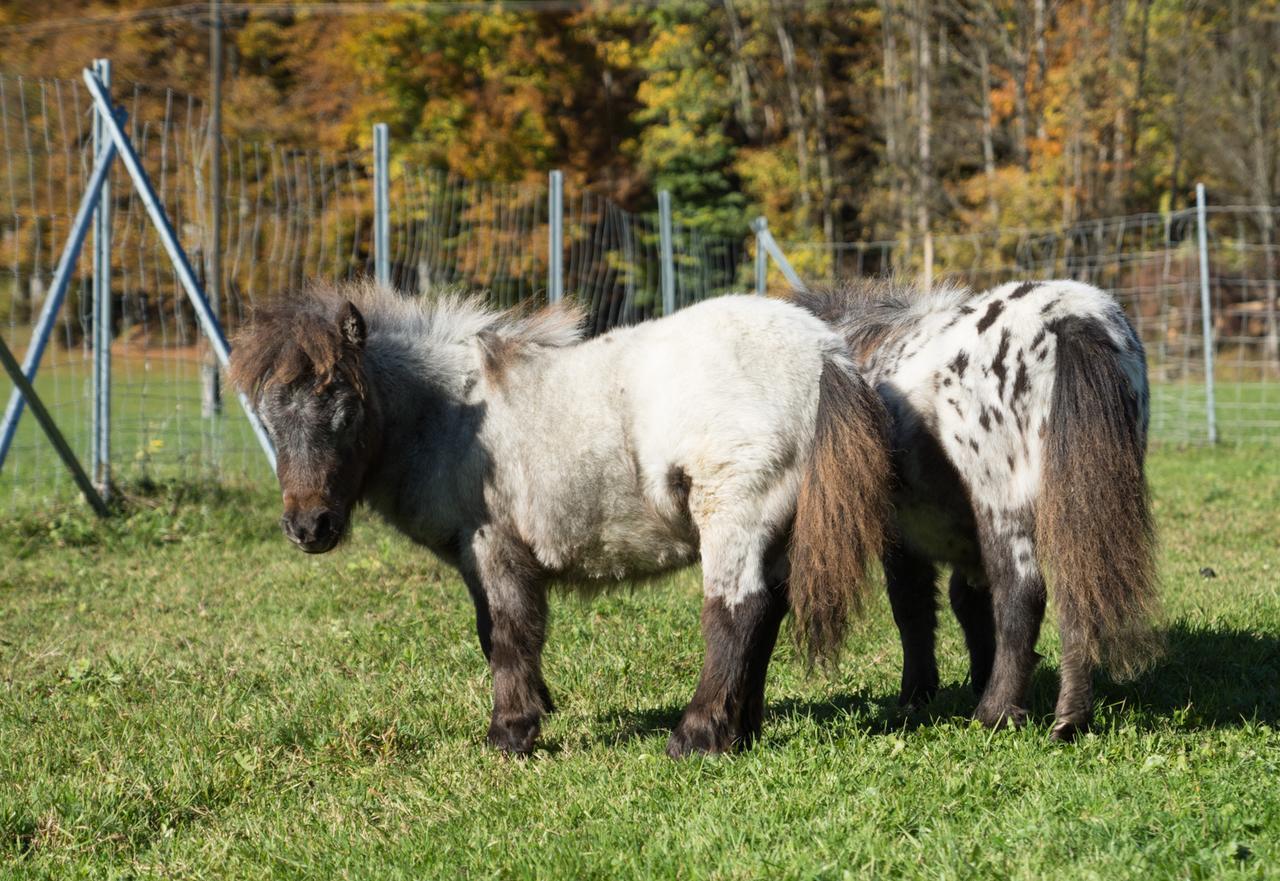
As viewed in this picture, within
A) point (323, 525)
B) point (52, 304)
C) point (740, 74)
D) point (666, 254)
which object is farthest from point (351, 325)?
point (740, 74)

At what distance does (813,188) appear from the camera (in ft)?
107

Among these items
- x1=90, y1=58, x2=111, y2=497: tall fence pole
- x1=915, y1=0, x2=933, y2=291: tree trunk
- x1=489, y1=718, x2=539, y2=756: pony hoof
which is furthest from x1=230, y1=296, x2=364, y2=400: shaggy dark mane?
x1=915, y1=0, x2=933, y2=291: tree trunk

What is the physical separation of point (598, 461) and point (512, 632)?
0.74 meters

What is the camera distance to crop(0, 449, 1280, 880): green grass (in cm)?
353

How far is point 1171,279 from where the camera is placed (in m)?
21.8

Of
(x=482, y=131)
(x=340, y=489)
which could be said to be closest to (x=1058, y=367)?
(x=340, y=489)

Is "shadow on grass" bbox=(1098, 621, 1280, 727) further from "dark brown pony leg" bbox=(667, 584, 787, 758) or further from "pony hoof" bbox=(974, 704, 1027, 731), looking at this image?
"dark brown pony leg" bbox=(667, 584, 787, 758)

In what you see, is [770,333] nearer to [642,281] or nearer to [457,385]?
[457,385]

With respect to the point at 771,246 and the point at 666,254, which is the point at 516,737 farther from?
the point at 771,246

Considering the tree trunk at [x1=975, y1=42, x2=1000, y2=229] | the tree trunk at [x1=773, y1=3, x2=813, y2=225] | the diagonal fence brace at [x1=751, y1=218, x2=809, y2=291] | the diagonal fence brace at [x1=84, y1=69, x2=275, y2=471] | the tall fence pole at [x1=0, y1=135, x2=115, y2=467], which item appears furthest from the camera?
the tree trunk at [x1=773, y1=3, x2=813, y2=225]

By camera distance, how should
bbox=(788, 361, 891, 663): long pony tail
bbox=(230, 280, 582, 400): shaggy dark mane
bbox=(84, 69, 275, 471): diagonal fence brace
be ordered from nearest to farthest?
bbox=(788, 361, 891, 663): long pony tail
bbox=(230, 280, 582, 400): shaggy dark mane
bbox=(84, 69, 275, 471): diagonal fence brace

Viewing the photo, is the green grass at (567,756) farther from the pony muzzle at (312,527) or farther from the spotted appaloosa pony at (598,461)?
the pony muzzle at (312,527)

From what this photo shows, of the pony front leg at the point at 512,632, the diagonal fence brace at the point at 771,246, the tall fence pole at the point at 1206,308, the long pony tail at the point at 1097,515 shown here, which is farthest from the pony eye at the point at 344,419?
the tall fence pole at the point at 1206,308

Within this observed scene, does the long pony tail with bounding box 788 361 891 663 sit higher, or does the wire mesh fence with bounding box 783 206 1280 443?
the wire mesh fence with bounding box 783 206 1280 443
